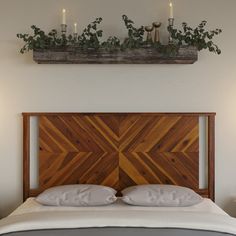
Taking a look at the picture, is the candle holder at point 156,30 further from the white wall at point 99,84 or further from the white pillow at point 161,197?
the white pillow at point 161,197

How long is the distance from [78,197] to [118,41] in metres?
1.25

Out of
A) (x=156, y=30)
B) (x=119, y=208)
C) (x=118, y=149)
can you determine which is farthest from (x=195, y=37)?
(x=119, y=208)

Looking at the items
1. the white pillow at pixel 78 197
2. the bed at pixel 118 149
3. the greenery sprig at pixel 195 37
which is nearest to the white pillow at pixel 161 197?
the white pillow at pixel 78 197

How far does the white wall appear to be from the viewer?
3.26m

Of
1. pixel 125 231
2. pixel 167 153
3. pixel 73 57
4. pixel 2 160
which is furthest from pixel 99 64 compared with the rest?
pixel 125 231

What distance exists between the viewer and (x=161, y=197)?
280 centimetres

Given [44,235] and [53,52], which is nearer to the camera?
→ [44,235]

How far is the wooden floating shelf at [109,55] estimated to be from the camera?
308 centimetres

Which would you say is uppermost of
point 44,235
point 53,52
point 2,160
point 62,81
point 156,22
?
point 156,22

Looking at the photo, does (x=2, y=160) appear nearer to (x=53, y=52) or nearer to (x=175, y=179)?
(x=53, y=52)

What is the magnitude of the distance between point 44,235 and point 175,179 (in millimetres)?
1460

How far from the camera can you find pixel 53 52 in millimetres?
3088

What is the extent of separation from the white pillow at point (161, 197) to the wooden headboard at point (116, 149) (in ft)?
1.12

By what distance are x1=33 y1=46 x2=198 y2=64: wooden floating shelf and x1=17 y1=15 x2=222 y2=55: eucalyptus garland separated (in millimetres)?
32
